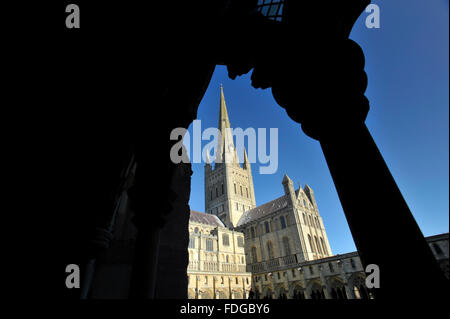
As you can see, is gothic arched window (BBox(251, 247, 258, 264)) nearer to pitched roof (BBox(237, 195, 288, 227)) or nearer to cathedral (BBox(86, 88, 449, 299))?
cathedral (BBox(86, 88, 449, 299))

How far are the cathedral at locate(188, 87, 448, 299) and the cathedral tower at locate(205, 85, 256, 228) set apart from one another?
34 centimetres

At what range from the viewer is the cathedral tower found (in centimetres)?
4875

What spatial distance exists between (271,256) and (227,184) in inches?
805

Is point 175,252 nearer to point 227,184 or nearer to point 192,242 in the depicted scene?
point 192,242

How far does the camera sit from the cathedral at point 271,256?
22375 millimetres

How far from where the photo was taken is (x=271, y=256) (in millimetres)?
35750

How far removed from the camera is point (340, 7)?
150cm

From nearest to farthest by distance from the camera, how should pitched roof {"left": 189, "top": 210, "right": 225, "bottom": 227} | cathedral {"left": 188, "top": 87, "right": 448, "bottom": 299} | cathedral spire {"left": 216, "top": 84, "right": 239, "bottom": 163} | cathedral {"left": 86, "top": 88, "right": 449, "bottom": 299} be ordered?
cathedral {"left": 86, "top": 88, "right": 449, "bottom": 299}
cathedral {"left": 188, "top": 87, "right": 448, "bottom": 299}
pitched roof {"left": 189, "top": 210, "right": 225, "bottom": 227}
cathedral spire {"left": 216, "top": 84, "right": 239, "bottom": 163}

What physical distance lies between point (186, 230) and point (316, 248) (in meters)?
37.3

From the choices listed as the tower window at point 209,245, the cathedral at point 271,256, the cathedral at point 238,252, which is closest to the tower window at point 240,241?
the cathedral at point 271,256

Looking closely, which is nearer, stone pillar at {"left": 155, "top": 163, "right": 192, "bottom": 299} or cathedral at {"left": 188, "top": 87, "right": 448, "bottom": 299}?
stone pillar at {"left": 155, "top": 163, "right": 192, "bottom": 299}

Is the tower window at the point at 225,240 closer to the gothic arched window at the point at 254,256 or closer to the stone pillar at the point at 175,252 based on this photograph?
the gothic arched window at the point at 254,256

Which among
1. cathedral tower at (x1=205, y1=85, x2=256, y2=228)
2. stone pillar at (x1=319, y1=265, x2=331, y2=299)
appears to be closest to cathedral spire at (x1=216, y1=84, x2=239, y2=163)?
cathedral tower at (x1=205, y1=85, x2=256, y2=228)

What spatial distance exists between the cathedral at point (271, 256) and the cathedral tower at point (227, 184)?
0.34 m
